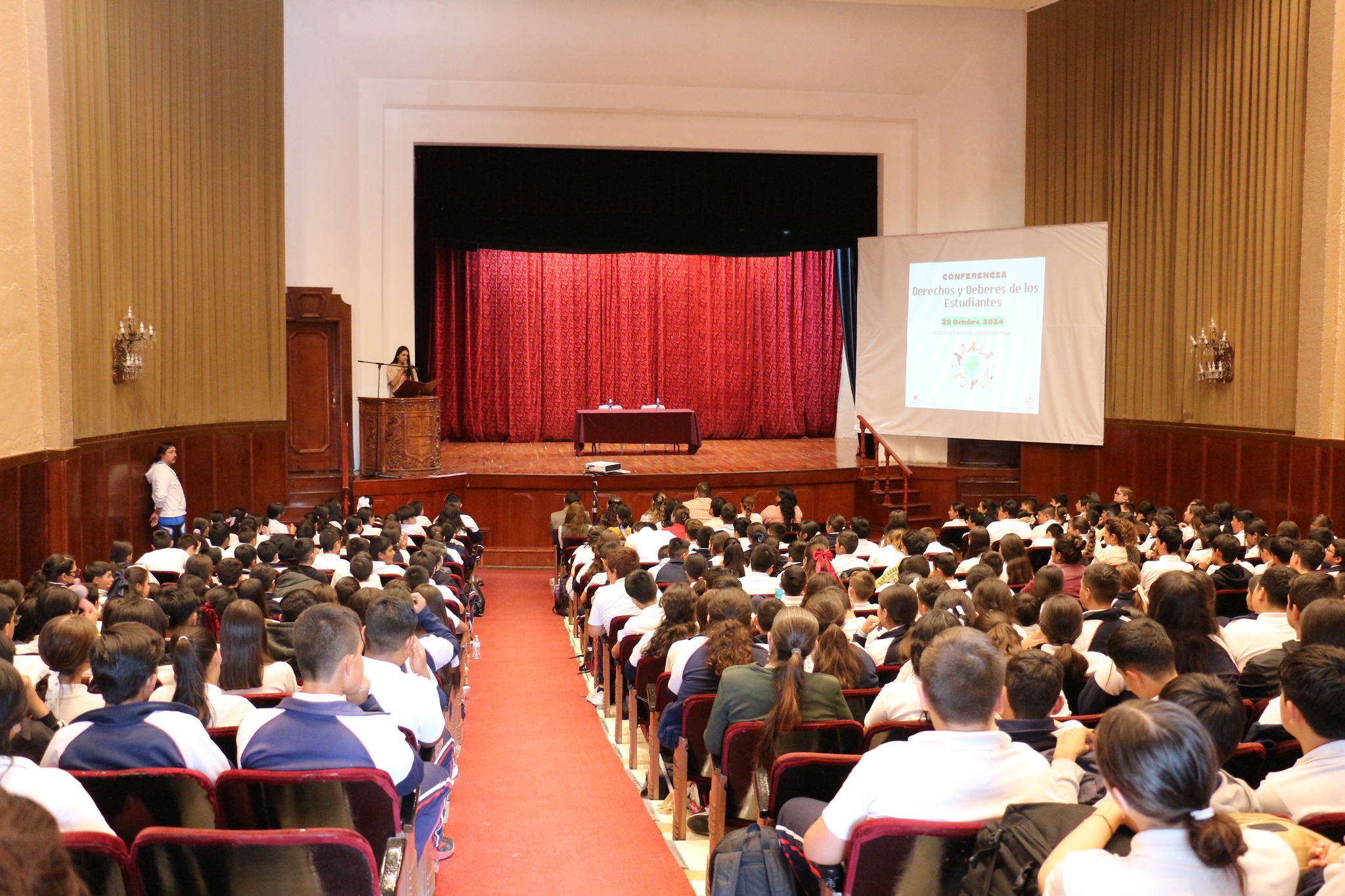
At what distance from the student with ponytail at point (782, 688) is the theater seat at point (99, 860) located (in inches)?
75.2

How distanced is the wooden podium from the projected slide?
619 cm

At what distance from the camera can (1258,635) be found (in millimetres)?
4707

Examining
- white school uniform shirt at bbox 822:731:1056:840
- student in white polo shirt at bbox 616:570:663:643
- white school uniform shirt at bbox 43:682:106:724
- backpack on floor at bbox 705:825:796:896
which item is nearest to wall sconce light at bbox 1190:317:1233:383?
student in white polo shirt at bbox 616:570:663:643

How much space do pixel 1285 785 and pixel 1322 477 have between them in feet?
29.2

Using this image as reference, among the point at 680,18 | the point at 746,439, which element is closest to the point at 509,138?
the point at 680,18

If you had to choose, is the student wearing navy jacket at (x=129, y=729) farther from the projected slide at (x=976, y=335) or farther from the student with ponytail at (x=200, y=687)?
the projected slide at (x=976, y=335)


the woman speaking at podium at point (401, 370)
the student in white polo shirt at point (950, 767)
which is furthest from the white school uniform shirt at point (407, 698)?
the woman speaking at podium at point (401, 370)

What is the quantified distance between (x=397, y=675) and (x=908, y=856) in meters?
1.90

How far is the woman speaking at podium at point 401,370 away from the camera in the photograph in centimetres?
1359

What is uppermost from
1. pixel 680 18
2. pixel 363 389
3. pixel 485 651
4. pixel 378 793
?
pixel 680 18

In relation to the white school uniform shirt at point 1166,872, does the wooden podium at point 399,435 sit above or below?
above

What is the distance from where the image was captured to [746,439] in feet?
66.7

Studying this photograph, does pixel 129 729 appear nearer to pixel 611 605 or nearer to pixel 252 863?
pixel 252 863

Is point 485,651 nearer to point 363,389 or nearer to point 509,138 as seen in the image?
point 363,389
